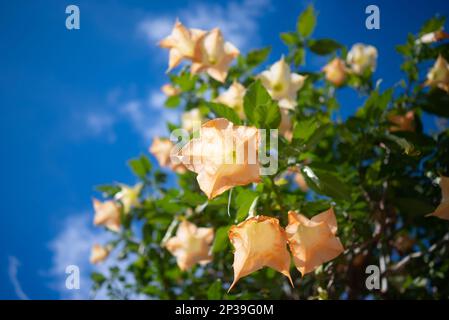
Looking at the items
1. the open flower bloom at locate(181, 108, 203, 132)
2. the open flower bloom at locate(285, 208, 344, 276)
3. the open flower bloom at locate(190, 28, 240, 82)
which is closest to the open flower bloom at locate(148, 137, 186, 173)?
the open flower bloom at locate(181, 108, 203, 132)

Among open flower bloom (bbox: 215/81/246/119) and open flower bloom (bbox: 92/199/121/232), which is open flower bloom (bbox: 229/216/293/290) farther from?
open flower bloom (bbox: 92/199/121/232)

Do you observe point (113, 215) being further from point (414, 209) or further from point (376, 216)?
point (414, 209)

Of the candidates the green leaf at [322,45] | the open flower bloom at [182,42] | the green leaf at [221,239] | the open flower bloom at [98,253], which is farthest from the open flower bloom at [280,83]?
the open flower bloom at [98,253]

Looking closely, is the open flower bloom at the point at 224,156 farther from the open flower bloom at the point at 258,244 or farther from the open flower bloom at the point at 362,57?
the open flower bloom at the point at 362,57

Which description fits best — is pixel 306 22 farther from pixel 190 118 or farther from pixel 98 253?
pixel 98 253

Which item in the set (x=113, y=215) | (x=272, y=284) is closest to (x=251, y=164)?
(x=272, y=284)
